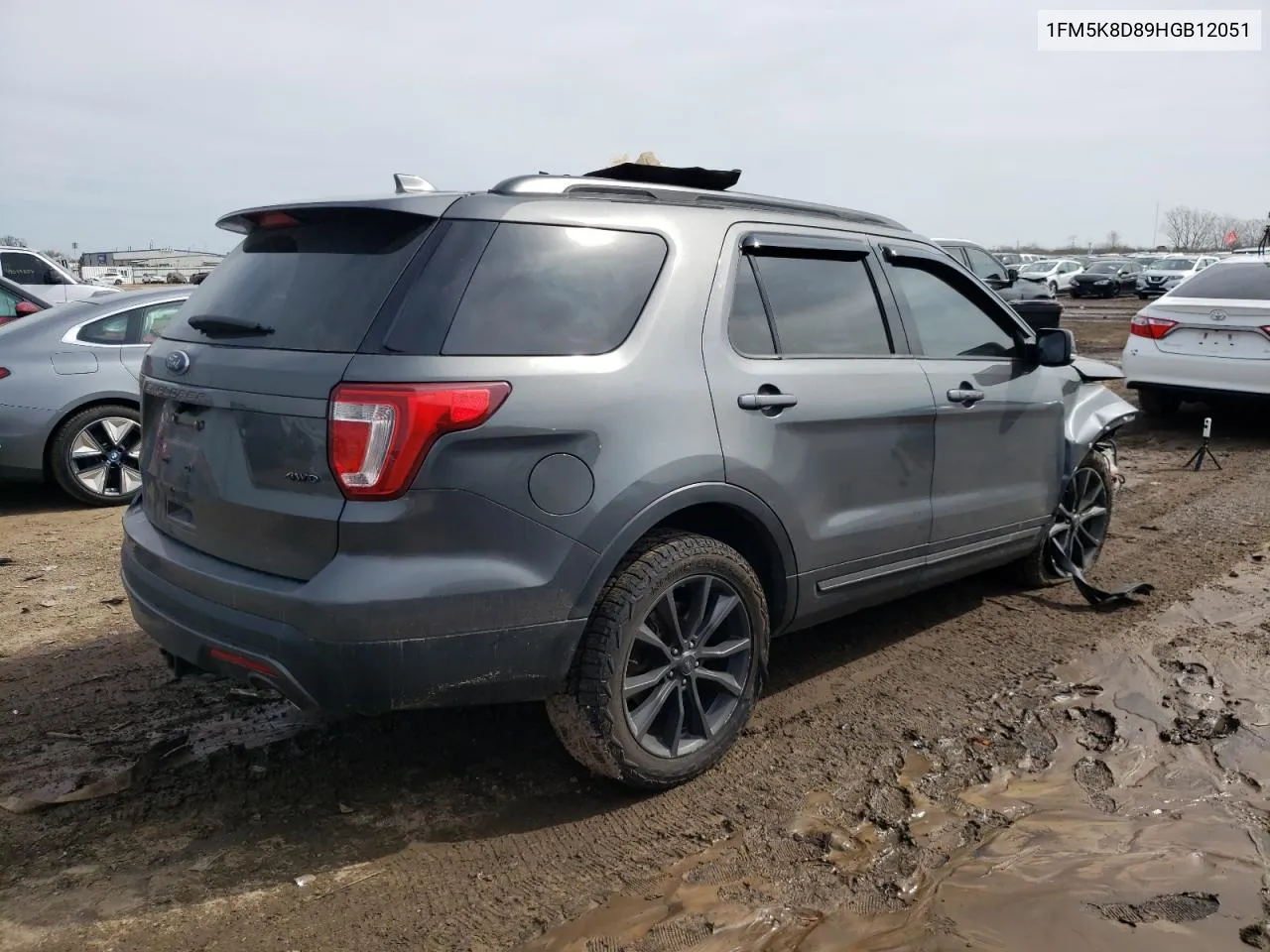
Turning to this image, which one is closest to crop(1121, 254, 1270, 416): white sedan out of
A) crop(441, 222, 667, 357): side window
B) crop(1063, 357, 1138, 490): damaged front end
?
crop(1063, 357, 1138, 490): damaged front end

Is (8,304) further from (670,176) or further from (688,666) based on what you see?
(688,666)

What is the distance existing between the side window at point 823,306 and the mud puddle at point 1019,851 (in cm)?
143

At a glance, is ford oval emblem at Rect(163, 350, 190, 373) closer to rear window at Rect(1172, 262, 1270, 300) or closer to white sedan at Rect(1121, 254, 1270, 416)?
white sedan at Rect(1121, 254, 1270, 416)

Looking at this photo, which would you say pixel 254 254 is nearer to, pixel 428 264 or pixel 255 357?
pixel 255 357

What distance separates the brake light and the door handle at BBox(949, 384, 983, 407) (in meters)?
6.02

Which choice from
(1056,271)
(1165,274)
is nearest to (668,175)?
(1165,274)

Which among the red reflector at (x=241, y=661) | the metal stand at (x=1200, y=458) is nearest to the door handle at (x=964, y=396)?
Result: the red reflector at (x=241, y=661)

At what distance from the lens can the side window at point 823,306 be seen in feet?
11.5

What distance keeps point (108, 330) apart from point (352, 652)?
5698 millimetres

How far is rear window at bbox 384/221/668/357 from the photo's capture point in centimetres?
269

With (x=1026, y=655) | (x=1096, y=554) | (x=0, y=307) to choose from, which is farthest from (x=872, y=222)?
(x=0, y=307)

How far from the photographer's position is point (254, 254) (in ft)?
10.6

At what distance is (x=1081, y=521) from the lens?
16.9 ft

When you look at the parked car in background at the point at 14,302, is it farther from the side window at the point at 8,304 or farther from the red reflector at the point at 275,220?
the red reflector at the point at 275,220
